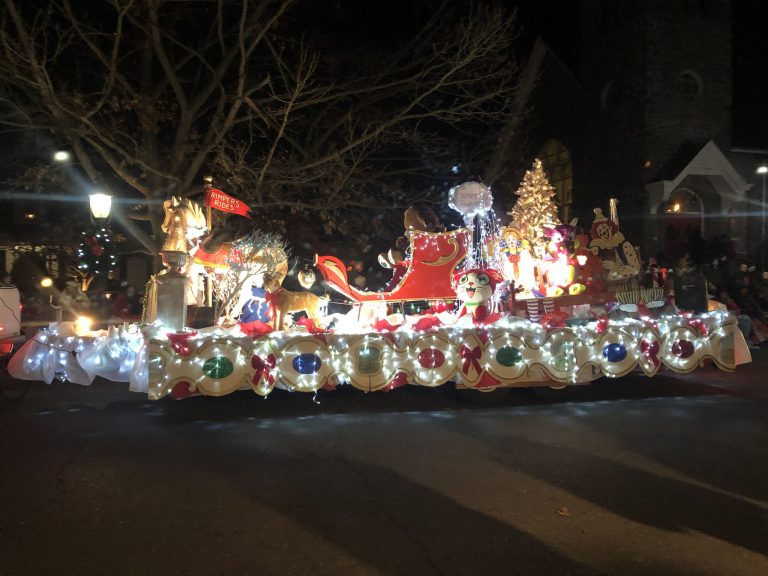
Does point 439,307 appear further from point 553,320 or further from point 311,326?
point 311,326

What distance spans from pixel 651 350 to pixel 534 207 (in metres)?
3.21

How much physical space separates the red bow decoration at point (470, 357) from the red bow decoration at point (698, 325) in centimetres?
303

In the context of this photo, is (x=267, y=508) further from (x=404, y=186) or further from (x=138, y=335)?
(x=404, y=186)

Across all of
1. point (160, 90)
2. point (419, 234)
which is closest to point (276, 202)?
point (160, 90)

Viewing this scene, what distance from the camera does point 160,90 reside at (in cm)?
1355

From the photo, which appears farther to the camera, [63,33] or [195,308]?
[63,33]

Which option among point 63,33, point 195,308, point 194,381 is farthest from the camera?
point 63,33

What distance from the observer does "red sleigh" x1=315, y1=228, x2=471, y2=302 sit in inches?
343

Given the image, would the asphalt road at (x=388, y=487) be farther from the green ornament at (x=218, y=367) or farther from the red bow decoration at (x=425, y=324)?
the red bow decoration at (x=425, y=324)

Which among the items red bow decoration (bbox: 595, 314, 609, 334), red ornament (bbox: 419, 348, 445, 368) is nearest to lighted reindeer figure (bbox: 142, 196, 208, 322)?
red ornament (bbox: 419, 348, 445, 368)

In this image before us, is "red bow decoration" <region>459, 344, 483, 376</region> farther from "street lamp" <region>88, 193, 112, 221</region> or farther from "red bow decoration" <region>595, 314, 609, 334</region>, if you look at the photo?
"street lamp" <region>88, 193, 112, 221</region>

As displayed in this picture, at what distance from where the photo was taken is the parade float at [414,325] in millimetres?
7418

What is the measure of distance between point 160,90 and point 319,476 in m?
10.9

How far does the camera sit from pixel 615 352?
26.8 feet
